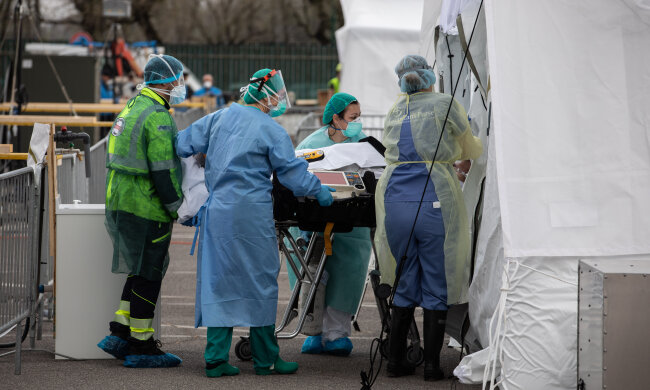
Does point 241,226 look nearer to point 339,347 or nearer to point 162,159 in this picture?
point 162,159

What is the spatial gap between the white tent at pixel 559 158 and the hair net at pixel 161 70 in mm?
2206

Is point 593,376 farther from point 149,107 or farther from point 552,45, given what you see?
point 149,107

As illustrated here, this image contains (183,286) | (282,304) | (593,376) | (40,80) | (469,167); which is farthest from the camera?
(40,80)

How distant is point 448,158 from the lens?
6.39 meters

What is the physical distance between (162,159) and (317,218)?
109 cm

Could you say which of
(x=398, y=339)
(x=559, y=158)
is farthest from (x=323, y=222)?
(x=559, y=158)

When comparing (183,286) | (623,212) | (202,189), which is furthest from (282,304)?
(623,212)

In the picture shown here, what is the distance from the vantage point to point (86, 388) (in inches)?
241

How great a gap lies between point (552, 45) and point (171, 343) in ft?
12.2

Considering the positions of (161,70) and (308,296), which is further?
(308,296)

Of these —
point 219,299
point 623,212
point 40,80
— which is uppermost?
point 40,80

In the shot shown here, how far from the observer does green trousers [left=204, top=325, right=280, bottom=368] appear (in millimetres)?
6379

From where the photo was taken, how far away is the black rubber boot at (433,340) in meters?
6.38

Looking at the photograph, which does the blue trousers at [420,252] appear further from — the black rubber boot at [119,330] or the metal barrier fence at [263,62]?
the metal barrier fence at [263,62]
